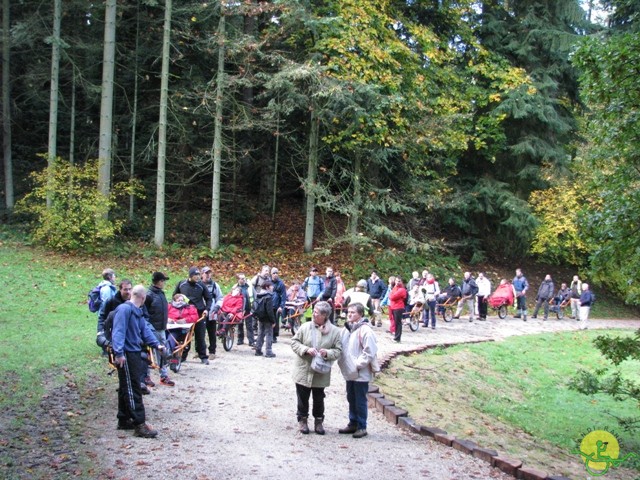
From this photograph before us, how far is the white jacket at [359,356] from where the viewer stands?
26.3 feet

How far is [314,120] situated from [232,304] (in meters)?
12.9

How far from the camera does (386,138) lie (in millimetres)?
23906

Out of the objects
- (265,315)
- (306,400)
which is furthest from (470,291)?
(306,400)

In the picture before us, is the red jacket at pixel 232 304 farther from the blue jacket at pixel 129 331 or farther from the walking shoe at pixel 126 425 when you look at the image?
the walking shoe at pixel 126 425

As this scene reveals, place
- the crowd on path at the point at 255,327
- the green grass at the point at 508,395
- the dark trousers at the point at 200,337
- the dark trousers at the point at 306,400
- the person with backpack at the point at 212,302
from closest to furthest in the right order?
the crowd on path at the point at 255,327 → the dark trousers at the point at 306,400 → the green grass at the point at 508,395 → the dark trousers at the point at 200,337 → the person with backpack at the point at 212,302

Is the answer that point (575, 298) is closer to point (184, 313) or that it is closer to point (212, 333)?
point (212, 333)

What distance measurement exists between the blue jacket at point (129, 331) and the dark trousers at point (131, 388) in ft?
0.45

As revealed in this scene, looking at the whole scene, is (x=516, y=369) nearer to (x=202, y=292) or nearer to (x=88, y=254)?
(x=202, y=292)

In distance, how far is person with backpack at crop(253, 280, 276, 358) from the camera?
41.5 feet

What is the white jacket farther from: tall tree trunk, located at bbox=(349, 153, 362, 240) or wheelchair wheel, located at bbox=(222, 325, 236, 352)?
tall tree trunk, located at bbox=(349, 153, 362, 240)

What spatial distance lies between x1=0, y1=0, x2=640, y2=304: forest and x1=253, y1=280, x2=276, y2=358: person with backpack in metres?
10.5

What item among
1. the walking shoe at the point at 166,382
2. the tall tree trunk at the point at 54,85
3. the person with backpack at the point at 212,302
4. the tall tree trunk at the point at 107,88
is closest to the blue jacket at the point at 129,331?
the walking shoe at the point at 166,382

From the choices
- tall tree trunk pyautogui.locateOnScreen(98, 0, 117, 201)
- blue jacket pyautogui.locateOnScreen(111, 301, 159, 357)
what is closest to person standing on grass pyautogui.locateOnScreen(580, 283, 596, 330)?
tall tree trunk pyautogui.locateOnScreen(98, 0, 117, 201)

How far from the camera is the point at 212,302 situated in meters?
12.1
